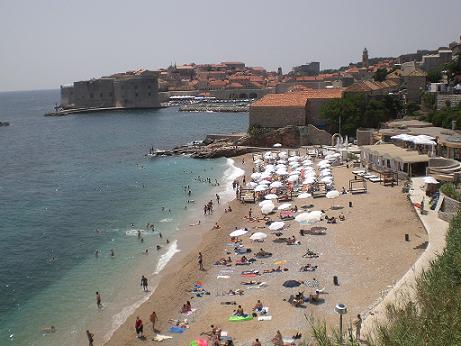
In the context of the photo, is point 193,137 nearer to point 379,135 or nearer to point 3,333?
point 379,135

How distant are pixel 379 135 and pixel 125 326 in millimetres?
23791

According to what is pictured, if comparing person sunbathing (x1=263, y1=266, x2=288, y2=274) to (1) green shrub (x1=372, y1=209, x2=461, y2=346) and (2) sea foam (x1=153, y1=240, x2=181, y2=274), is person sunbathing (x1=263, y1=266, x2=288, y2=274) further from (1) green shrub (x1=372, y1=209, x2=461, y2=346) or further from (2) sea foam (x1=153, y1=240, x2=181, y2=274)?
(1) green shrub (x1=372, y1=209, x2=461, y2=346)

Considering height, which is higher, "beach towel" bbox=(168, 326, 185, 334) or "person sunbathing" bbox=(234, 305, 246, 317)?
"person sunbathing" bbox=(234, 305, 246, 317)

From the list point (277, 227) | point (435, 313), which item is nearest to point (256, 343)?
point (435, 313)

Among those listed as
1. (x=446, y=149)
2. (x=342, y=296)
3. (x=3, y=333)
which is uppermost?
(x=446, y=149)

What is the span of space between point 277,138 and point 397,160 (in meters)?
17.5

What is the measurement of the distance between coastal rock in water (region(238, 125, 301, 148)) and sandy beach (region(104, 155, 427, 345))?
61.3ft

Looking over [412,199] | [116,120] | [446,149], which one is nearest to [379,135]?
[446,149]

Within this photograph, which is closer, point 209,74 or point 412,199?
point 412,199

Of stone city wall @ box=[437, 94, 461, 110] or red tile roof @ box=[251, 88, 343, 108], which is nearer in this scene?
stone city wall @ box=[437, 94, 461, 110]

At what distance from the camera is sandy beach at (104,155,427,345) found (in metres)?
13.8

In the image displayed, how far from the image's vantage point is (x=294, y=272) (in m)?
16.7

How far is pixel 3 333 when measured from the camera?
1539 cm

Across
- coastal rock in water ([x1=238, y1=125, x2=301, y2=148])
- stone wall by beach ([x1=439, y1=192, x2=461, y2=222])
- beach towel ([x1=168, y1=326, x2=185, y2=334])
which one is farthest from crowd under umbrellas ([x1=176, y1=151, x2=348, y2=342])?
coastal rock in water ([x1=238, y1=125, x2=301, y2=148])
